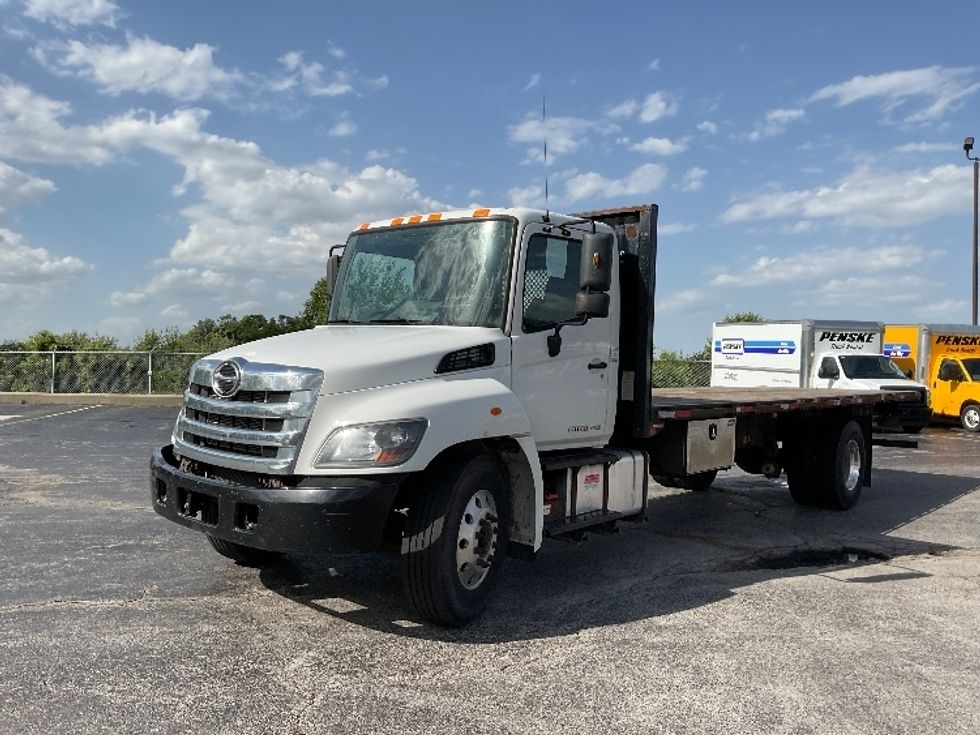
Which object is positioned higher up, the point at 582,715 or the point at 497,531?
the point at 497,531

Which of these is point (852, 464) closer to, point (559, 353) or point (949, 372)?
point (559, 353)

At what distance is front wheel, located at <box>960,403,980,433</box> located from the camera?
792 inches

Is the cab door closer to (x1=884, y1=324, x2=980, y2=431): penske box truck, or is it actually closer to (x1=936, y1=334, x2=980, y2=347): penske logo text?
(x1=884, y1=324, x2=980, y2=431): penske box truck

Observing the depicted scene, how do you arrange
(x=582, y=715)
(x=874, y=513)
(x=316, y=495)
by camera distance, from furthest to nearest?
(x=874, y=513), (x=316, y=495), (x=582, y=715)

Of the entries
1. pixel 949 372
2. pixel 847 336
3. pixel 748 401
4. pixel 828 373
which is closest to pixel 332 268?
pixel 748 401

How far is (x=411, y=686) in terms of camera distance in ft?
13.2

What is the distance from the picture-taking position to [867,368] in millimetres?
18641

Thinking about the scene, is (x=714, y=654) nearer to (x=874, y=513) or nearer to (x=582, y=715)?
(x=582, y=715)

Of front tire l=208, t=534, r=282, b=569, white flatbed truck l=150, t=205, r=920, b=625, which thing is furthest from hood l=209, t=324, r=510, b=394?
front tire l=208, t=534, r=282, b=569

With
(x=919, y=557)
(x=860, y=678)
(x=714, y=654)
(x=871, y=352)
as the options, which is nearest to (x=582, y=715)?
(x=714, y=654)

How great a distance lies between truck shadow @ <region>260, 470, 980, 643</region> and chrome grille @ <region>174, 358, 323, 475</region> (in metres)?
1.14

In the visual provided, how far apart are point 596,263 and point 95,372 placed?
22984mm

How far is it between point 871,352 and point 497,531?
17270 millimetres

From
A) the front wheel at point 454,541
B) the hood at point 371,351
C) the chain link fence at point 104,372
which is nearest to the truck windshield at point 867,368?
the chain link fence at point 104,372
